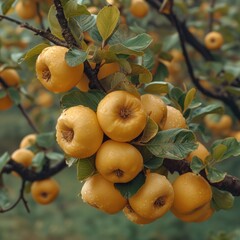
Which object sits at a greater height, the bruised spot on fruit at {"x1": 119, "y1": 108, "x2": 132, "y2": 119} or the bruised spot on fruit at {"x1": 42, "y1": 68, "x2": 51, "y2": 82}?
the bruised spot on fruit at {"x1": 42, "y1": 68, "x2": 51, "y2": 82}

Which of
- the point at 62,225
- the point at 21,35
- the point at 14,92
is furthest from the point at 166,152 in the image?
the point at 62,225

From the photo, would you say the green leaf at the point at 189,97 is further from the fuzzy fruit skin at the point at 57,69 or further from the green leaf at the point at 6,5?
the green leaf at the point at 6,5

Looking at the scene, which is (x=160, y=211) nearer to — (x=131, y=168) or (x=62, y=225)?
(x=131, y=168)

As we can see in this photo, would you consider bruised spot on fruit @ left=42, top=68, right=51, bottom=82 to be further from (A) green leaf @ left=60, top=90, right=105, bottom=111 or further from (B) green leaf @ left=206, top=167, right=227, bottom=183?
(B) green leaf @ left=206, top=167, right=227, bottom=183

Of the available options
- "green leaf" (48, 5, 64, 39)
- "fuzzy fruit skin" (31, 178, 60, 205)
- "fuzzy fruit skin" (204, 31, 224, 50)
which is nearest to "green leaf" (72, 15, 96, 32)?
"green leaf" (48, 5, 64, 39)

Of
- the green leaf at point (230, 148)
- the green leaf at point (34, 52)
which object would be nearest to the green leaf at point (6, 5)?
the green leaf at point (34, 52)

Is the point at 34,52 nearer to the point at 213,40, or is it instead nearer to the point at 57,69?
the point at 57,69
